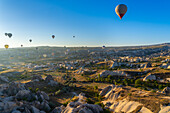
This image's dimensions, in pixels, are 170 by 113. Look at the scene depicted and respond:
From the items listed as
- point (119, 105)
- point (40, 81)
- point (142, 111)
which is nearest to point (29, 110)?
point (119, 105)

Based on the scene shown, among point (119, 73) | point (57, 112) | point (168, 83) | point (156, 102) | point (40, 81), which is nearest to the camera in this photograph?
point (156, 102)

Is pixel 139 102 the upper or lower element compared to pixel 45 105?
upper

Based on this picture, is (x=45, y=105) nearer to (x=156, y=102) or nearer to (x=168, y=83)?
(x=156, y=102)

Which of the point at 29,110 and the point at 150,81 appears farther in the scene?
the point at 150,81

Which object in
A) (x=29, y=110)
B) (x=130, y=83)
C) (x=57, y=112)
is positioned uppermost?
(x=29, y=110)

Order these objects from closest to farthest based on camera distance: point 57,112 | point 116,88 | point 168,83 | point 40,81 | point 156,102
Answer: point 156,102, point 57,112, point 116,88, point 168,83, point 40,81

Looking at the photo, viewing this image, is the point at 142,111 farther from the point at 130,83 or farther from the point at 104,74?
the point at 104,74
